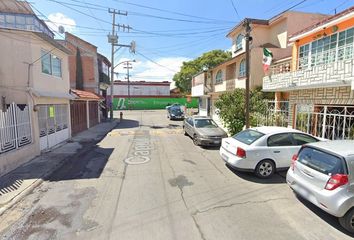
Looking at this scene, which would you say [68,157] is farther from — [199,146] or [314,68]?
[314,68]

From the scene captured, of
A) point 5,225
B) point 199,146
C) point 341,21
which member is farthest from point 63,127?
point 341,21

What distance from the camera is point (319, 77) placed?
8688mm

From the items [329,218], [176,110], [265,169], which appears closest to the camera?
[329,218]

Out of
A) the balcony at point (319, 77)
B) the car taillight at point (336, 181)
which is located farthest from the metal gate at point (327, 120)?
the car taillight at point (336, 181)

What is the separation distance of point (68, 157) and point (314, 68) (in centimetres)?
1050

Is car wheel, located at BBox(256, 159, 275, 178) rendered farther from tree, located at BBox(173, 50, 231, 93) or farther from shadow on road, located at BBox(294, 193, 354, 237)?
tree, located at BBox(173, 50, 231, 93)

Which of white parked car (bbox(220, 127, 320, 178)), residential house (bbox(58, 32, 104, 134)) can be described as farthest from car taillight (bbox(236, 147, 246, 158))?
residential house (bbox(58, 32, 104, 134))

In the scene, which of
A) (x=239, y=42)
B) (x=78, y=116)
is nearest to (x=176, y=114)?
(x=239, y=42)

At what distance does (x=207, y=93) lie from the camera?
25047 mm

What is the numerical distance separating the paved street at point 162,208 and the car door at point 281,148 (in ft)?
1.70

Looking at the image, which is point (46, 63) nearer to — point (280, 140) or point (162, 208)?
point (162, 208)

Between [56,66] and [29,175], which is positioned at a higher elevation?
[56,66]

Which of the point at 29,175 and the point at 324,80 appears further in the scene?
the point at 324,80

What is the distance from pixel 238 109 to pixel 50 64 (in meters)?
9.86
